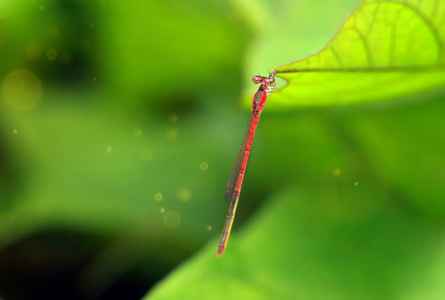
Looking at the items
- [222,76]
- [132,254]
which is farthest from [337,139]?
[132,254]

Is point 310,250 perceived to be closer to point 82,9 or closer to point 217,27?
point 217,27

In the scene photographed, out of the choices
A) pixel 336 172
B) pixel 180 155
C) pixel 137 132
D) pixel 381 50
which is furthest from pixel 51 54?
pixel 381 50

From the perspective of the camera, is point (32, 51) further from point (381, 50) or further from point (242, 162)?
point (381, 50)

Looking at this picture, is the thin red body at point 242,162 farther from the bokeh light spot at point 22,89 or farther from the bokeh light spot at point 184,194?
the bokeh light spot at point 22,89

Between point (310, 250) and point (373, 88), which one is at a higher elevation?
point (373, 88)

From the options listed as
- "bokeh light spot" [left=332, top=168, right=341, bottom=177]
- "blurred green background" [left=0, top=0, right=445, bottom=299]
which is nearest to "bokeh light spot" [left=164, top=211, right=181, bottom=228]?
"blurred green background" [left=0, top=0, right=445, bottom=299]
